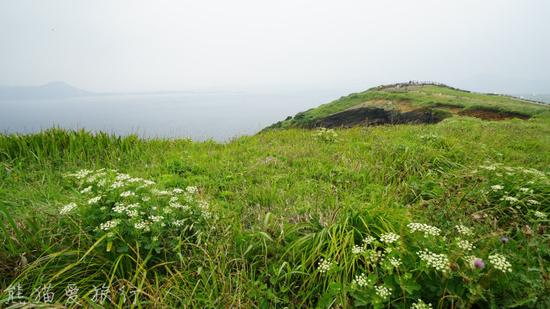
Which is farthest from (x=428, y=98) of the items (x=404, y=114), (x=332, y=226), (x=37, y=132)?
(x=37, y=132)

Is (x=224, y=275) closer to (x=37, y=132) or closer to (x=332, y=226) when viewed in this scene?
(x=332, y=226)

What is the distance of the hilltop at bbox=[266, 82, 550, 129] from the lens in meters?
15.6

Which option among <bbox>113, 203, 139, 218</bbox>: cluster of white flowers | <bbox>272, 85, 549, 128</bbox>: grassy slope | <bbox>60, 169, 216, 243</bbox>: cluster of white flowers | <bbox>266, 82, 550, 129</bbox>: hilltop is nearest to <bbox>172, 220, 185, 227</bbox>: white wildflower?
<bbox>60, 169, 216, 243</bbox>: cluster of white flowers

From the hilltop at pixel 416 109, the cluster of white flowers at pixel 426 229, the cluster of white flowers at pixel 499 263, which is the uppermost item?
the hilltop at pixel 416 109

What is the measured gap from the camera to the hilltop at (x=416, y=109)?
1559cm

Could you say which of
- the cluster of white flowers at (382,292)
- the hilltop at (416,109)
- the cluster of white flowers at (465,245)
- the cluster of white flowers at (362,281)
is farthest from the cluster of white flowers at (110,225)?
the hilltop at (416,109)

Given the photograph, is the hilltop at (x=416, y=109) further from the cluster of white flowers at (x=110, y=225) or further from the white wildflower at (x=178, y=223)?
the cluster of white flowers at (x=110, y=225)

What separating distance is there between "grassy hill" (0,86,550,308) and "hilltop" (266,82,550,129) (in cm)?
982

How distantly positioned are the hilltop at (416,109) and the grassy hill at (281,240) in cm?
982

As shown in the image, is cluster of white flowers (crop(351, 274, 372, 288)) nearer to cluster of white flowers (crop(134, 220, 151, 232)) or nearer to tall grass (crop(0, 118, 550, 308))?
tall grass (crop(0, 118, 550, 308))


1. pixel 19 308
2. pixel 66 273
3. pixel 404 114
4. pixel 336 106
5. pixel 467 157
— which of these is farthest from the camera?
pixel 336 106

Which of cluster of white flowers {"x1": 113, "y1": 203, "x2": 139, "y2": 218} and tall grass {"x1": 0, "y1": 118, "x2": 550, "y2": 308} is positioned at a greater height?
cluster of white flowers {"x1": 113, "y1": 203, "x2": 139, "y2": 218}

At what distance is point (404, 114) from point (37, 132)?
18726 mm

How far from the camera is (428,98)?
1972cm
